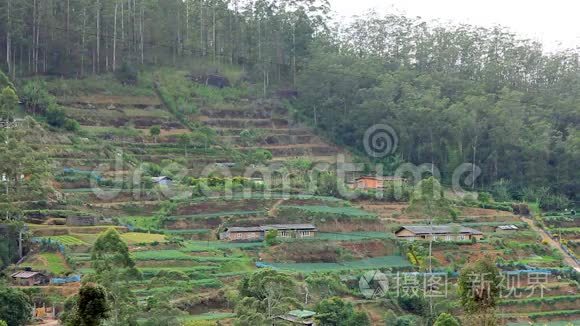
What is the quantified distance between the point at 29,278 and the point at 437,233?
17.7m

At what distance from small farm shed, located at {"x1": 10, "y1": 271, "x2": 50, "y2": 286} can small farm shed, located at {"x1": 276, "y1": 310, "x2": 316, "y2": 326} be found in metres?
8.72

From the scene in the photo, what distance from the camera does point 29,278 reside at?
30.4 m

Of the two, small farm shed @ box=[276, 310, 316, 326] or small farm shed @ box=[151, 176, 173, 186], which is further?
small farm shed @ box=[151, 176, 173, 186]

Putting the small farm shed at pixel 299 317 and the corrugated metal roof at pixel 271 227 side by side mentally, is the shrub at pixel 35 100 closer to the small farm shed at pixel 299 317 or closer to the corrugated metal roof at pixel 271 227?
the corrugated metal roof at pixel 271 227

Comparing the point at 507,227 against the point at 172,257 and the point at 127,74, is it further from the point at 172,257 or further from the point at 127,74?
the point at 127,74

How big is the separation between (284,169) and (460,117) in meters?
11.6

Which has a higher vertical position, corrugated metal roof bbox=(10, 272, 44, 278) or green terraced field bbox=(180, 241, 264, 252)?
green terraced field bbox=(180, 241, 264, 252)

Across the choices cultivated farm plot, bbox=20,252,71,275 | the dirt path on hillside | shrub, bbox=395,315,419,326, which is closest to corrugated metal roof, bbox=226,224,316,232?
cultivated farm plot, bbox=20,252,71,275

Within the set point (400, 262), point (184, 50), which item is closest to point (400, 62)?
point (184, 50)

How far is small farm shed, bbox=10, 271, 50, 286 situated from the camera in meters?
30.3

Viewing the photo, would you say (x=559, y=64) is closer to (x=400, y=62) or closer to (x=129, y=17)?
(x=400, y=62)

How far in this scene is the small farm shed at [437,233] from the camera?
3884 cm

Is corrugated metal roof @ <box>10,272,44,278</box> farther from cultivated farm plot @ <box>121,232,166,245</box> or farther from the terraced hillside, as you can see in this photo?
the terraced hillside

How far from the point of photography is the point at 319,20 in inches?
2461
